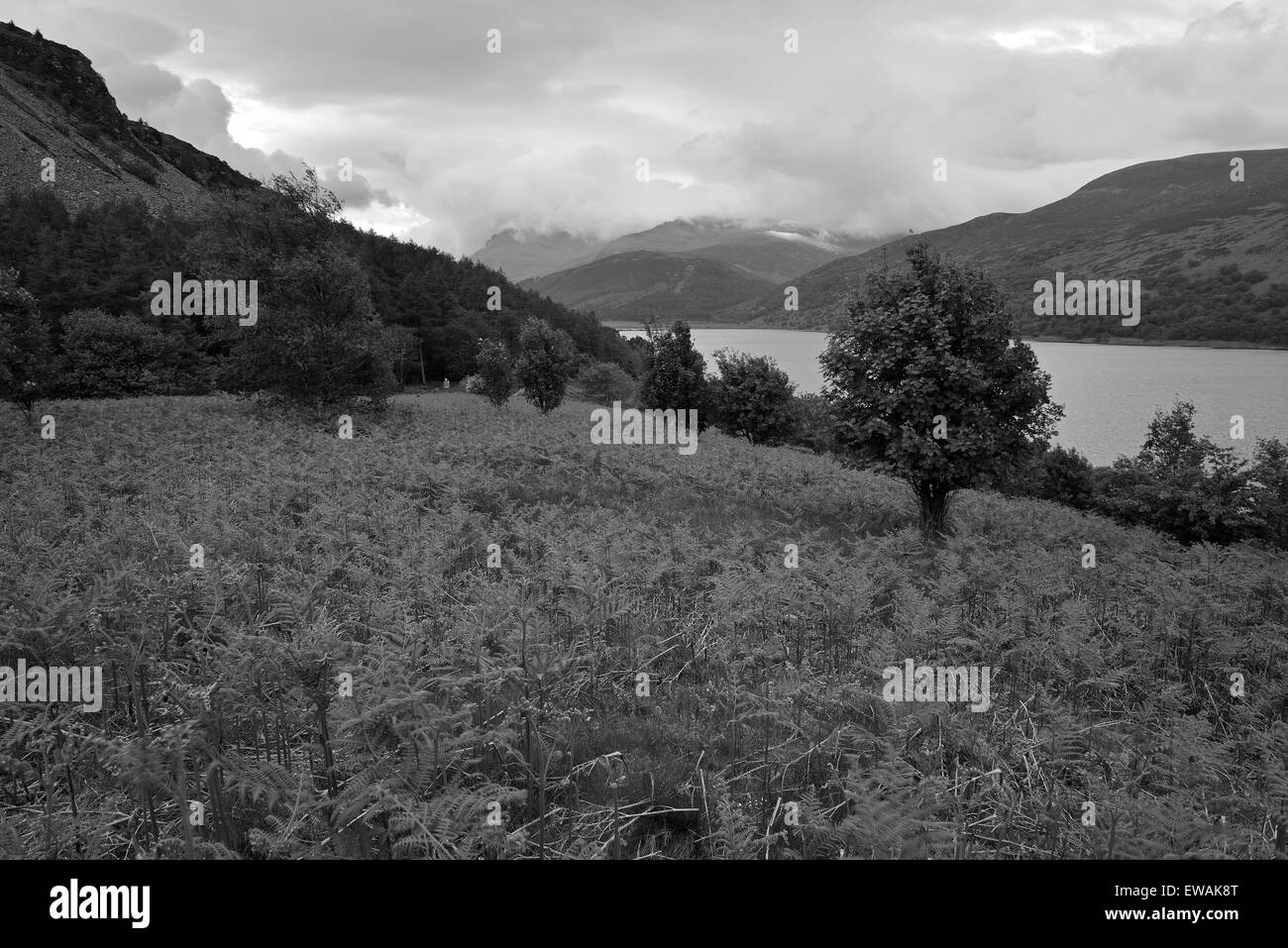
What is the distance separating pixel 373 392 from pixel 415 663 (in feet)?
95.8

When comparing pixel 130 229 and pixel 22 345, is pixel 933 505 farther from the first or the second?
pixel 130 229

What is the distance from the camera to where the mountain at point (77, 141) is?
99188 mm

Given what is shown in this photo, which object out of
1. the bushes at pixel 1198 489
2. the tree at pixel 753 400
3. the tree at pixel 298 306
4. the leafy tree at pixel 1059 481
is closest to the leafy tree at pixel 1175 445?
the bushes at pixel 1198 489

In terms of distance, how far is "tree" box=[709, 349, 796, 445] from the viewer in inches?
1969

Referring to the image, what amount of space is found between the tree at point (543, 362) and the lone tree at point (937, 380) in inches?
1193

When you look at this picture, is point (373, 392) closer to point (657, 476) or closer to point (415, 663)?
point (657, 476)

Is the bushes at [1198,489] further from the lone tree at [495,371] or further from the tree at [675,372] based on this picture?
the lone tree at [495,371]

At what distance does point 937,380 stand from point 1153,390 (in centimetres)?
9320

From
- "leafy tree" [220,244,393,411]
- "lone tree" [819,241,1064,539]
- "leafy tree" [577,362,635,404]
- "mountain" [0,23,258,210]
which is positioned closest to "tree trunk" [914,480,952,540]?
"lone tree" [819,241,1064,539]

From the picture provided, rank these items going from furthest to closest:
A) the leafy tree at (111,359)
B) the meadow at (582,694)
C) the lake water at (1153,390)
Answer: the lake water at (1153,390) → the leafy tree at (111,359) → the meadow at (582,694)

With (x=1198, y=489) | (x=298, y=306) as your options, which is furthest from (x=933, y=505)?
(x=298, y=306)

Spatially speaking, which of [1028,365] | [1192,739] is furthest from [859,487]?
[1192,739]

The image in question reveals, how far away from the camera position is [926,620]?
7.23 m
